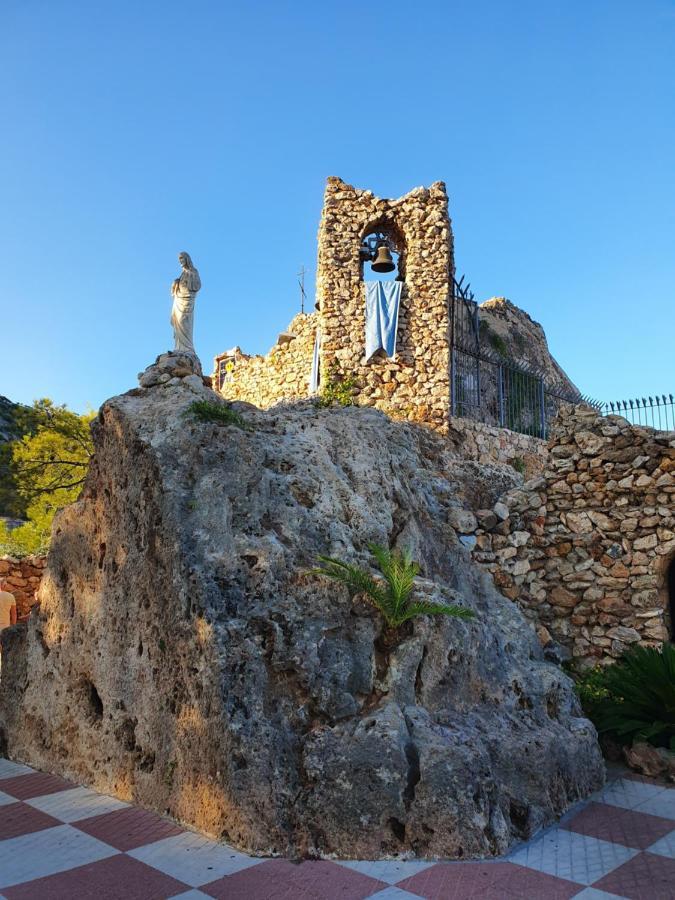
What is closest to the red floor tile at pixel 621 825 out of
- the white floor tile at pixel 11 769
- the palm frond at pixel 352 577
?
the palm frond at pixel 352 577

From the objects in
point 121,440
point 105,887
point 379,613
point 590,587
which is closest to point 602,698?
point 590,587

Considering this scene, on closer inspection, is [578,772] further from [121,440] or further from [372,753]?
[121,440]

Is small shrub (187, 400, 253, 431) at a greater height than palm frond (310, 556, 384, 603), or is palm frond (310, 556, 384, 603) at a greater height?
small shrub (187, 400, 253, 431)

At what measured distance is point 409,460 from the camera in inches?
301

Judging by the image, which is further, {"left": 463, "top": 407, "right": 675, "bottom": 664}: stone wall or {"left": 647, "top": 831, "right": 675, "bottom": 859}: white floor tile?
{"left": 463, "top": 407, "right": 675, "bottom": 664}: stone wall

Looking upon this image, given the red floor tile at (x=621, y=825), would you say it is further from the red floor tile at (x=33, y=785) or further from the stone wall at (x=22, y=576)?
the stone wall at (x=22, y=576)

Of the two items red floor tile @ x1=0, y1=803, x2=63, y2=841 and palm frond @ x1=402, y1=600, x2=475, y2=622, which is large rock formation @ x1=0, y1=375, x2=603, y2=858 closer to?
palm frond @ x1=402, y1=600, x2=475, y2=622

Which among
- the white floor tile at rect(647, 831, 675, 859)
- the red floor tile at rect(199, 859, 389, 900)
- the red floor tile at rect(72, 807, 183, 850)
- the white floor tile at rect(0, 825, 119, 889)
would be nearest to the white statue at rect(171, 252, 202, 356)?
the red floor tile at rect(72, 807, 183, 850)

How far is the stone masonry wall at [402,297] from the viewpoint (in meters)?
16.4

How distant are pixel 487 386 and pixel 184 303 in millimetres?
9212

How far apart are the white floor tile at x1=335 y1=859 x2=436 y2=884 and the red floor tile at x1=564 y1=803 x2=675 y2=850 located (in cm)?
126

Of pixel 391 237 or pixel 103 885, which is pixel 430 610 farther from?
pixel 391 237

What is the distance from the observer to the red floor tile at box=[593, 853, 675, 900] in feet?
11.6

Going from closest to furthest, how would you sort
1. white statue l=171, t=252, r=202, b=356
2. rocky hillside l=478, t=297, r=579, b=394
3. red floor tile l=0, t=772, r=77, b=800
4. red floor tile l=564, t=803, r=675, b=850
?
red floor tile l=564, t=803, r=675, b=850, red floor tile l=0, t=772, r=77, b=800, white statue l=171, t=252, r=202, b=356, rocky hillside l=478, t=297, r=579, b=394
